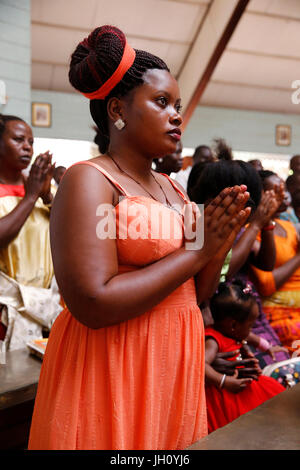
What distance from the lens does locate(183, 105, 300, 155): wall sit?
7.12 m

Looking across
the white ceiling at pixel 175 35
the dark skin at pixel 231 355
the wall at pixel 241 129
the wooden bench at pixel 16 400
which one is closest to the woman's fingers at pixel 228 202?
the dark skin at pixel 231 355

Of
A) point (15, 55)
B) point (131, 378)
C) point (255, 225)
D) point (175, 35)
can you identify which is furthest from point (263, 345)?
point (175, 35)

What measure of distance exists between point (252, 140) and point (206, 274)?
6770 mm

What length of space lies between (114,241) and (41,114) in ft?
19.0

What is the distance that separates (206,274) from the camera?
1.04 meters

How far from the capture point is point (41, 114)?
6.17 metres

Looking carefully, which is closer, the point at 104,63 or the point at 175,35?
the point at 104,63

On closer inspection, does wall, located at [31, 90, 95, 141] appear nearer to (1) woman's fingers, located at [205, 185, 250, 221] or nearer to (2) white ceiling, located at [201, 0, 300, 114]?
(2) white ceiling, located at [201, 0, 300, 114]

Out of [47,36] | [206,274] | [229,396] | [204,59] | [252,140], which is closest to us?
[206,274]

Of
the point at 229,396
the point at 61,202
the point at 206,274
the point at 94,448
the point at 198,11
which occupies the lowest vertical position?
the point at 229,396

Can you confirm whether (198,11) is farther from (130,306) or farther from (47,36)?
(130,306)

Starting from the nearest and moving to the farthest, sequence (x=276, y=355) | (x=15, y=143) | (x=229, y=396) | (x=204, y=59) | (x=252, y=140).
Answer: (x=229, y=396)
(x=276, y=355)
(x=15, y=143)
(x=204, y=59)
(x=252, y=140)

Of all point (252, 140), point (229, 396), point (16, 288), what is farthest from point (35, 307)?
point (252, 140)

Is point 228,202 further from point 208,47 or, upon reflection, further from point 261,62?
point 261,62
